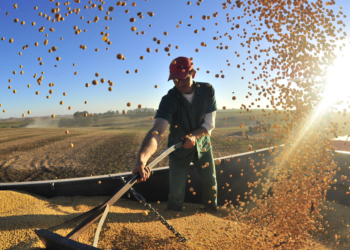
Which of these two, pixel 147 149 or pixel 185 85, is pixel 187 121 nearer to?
pixel 185 85

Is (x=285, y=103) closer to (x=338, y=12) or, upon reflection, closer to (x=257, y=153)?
(x=257, y=153)

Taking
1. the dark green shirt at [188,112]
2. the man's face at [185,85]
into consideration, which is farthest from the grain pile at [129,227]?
the man's face at [185,85]

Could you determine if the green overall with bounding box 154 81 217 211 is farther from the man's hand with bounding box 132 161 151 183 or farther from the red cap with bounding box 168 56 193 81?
the man's hand with bounding box 132 161 151 183

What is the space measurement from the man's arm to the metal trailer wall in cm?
89

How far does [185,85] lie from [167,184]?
1420 mm

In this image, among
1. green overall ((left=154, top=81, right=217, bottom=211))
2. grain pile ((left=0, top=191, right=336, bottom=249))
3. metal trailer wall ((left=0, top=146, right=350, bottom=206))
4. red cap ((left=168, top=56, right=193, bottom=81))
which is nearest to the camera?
grain pile ((left=0, top=191, right=336, bottom=249))

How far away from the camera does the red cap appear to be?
221 centimetres

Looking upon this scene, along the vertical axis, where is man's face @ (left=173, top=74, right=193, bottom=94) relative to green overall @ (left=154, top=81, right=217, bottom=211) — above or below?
above

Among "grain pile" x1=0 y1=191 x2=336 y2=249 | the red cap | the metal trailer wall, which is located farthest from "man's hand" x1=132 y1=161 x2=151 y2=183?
the metal trailer wall

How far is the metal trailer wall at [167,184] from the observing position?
2.68 m

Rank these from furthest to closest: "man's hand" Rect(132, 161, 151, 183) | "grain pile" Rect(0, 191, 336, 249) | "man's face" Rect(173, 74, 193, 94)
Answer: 1. "man's face" Rect(173, 74, 193, 94)
2. "grain pile" Rect(0, 191, 336, 249)
3. "man's hand" Rect(132, 161, 151, 183)

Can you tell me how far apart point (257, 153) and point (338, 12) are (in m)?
2.45

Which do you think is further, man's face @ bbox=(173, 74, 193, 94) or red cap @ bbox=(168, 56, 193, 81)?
man's face @ bbox=(173, 74, 193, 94)

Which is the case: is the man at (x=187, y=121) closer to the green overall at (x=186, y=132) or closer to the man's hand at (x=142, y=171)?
the green overall at (x=186, y=132)
